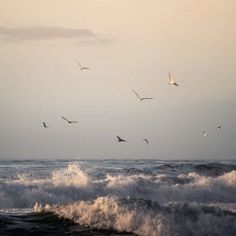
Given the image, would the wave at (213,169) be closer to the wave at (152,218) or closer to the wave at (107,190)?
the wave at (107,190)

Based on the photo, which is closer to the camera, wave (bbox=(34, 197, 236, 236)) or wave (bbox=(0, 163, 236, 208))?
wave (bbox=(34, 197, 236, 236))

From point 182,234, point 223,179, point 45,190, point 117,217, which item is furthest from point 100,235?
point 223,179

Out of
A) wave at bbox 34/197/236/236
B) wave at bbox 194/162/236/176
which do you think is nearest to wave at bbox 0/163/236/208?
wave at bbox 34/197/236/236

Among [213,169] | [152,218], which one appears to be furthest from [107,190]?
[213,169]

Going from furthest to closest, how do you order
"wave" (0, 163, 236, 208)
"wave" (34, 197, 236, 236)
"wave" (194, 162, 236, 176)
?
"wave" (194, 162, 236, 176) → "wave" (0, 163, 236, 208) → "wave" (34, 197, 236, 236)

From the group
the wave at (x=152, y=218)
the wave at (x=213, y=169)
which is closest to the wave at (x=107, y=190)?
the wave at (x=152, y=218)

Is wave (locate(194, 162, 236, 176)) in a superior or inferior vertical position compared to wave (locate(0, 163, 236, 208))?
superior

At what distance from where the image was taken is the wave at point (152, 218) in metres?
15.8

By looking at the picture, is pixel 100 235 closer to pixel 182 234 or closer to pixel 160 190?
pixel 182 234

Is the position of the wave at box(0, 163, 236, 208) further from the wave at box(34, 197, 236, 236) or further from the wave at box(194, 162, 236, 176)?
the wave at box(194, 162, 236, 176)

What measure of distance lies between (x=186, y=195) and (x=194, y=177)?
7.52 meters

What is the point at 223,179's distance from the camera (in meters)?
36.7

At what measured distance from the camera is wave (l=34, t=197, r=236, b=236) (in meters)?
15.8

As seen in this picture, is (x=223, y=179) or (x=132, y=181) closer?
(x=132, y=181)
